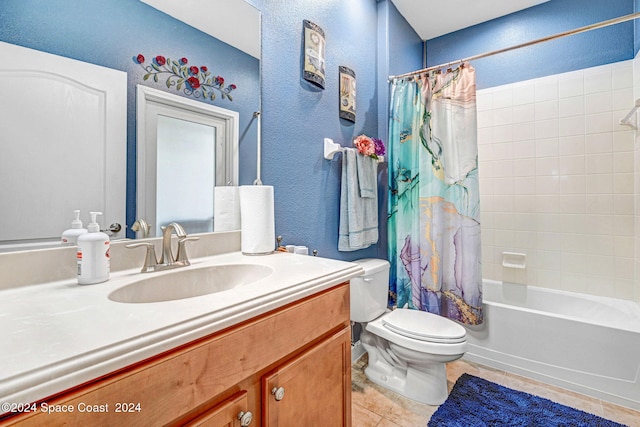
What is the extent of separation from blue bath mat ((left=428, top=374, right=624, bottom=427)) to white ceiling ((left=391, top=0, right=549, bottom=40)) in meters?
2.71

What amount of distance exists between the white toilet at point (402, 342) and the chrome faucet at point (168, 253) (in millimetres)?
839

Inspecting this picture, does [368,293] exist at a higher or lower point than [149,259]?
lower

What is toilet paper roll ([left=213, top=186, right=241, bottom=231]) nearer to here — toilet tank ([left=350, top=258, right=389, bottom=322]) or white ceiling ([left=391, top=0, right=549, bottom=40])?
toilet tank ([left=350, top=258, right=389, bottom=322])

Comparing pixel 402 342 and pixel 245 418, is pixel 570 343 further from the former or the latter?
pixel 245 418

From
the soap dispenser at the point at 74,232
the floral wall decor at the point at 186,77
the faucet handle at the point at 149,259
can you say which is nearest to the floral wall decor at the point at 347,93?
the floral wall decor at the point at 186,77

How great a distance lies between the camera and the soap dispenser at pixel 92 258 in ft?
2.55

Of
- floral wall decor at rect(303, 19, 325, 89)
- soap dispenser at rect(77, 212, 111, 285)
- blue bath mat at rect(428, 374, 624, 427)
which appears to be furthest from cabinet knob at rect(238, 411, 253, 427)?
floral wall decor at rect(303, 19, 325, 89)

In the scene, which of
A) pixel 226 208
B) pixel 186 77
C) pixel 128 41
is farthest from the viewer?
pixel 226 208

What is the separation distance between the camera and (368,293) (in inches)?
68.3

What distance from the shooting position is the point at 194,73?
1129 millimetres

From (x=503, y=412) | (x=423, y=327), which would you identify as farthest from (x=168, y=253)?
(x=503, y=412)

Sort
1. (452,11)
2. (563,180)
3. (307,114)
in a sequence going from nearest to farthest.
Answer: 1. (307,114)
2. (563,180)
3. (452,11)

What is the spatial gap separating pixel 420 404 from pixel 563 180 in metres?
1.92

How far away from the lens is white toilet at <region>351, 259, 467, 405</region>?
1.51m
